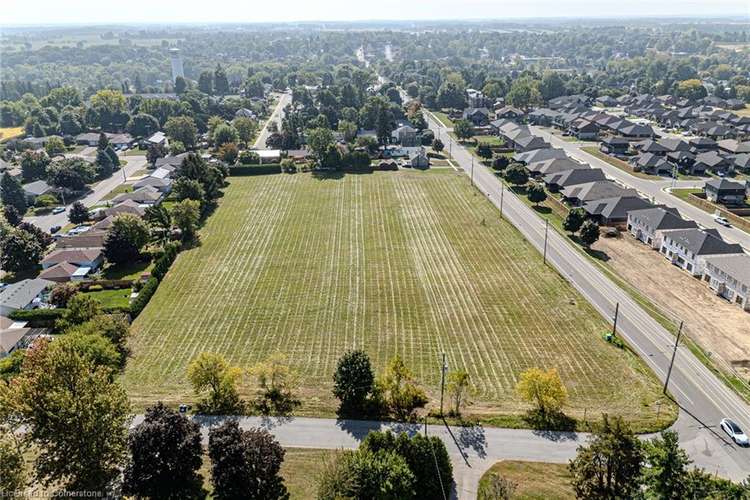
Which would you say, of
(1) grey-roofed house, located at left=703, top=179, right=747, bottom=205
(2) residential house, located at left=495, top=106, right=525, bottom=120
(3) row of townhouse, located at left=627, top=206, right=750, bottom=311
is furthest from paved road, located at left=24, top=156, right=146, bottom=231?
(1) grey-roofed house, located at left=703, top=179, right=747, bottom=205

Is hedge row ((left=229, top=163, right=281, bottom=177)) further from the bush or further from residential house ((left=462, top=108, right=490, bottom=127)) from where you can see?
residential house ((left=462, top=108, right=490, bottom=127))

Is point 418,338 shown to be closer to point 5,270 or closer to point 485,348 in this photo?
point 485,348

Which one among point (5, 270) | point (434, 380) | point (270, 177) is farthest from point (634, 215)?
point (5, 270)

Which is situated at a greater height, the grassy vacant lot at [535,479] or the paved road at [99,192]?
the grassy vacant lot at [535,479]

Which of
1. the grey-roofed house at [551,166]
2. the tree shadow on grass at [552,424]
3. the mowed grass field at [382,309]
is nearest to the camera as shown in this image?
the tree shadow on grass at [552,424]

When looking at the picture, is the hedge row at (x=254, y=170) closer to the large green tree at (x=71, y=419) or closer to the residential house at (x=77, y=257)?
the residential house at (x=77, y=257)

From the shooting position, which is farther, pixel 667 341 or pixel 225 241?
pixel 225 241

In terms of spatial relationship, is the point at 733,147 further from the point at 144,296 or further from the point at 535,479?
the point at 144,296

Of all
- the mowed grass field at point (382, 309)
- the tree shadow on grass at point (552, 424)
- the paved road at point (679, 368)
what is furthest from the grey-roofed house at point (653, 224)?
the tree shadow on grass at point (552, 424)
